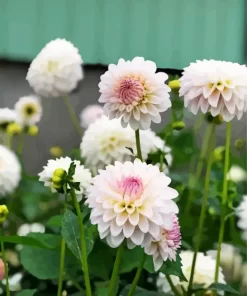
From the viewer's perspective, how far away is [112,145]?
24.4 inches

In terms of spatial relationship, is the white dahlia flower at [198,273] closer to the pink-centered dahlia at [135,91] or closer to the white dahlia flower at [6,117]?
the pink-centered dahlia at [135,91]

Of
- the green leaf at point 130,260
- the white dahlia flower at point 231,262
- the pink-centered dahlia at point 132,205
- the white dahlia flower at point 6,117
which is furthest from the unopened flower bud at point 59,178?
the white dahlia flower at point 6,117

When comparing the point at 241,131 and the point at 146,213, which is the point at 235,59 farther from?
the point at 146,213

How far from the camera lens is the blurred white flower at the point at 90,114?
0.79m

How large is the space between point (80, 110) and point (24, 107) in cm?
7

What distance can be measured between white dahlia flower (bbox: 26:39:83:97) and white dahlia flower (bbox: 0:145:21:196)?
0.08 metres

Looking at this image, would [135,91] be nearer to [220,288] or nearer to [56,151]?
[220,288]

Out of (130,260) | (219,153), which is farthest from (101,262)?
(219,153)

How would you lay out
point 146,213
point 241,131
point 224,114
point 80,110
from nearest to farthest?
point 146,213, point 224,114, point 241,131, point 80,110

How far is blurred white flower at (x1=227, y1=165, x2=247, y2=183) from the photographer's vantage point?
77 cm

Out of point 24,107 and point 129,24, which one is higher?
point 129,24

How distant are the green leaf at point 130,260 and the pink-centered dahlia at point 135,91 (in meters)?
0.14

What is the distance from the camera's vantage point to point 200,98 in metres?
0.46

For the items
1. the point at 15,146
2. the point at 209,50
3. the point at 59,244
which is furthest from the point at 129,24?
the point at 59,244
